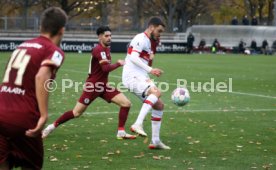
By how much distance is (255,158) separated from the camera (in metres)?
10.6

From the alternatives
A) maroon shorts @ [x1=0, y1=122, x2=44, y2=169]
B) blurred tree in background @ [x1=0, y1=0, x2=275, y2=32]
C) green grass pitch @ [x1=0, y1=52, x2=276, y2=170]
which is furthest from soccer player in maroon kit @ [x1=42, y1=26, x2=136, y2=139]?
blurred tree in background @ [x1=0, y1=0, x2=275, y2=32]

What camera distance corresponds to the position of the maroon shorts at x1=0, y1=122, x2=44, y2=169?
6.53 m

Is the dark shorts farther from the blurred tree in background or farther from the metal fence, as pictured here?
the blurred tree in background

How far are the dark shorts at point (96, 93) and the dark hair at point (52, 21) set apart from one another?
6008mm

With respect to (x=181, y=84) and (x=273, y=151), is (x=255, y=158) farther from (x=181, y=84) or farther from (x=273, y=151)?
(x=181, y=84)

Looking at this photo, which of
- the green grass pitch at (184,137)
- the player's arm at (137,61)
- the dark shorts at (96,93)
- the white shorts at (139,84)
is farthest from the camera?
the dark shorts at (96,93)

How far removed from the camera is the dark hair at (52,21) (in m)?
6.52

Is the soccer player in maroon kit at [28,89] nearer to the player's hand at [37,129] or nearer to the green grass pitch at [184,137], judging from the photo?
the player's hand at [37,129]

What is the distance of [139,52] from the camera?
11.9m

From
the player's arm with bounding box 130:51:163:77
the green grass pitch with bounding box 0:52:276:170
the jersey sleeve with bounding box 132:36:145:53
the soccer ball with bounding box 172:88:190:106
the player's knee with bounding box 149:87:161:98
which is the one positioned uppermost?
the jersey sleeve with bounding box 132:36:145:53

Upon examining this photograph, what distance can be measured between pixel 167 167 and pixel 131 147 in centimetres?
178

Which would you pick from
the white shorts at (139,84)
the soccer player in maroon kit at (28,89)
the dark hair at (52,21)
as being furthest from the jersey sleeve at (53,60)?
the white shorts at (139,84)

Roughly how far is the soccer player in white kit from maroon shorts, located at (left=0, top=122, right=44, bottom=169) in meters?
4.78

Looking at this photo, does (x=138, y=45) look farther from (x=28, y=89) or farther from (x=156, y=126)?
(x=28, y=89)
